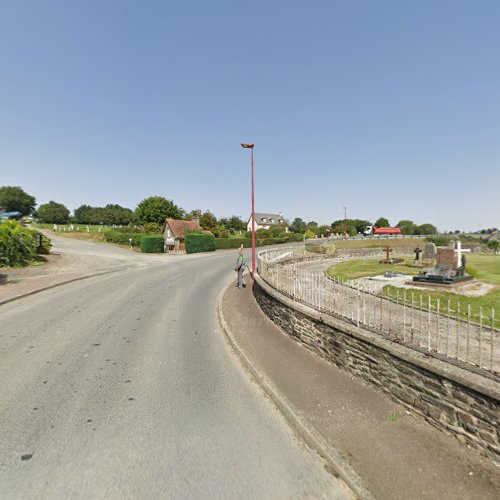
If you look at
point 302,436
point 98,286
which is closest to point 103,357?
point 302,436

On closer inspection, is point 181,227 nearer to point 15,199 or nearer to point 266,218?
point 266,218

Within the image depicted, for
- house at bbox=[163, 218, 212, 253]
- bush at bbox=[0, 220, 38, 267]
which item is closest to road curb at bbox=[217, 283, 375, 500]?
bush at bbox=[0, 220, 38, 267]

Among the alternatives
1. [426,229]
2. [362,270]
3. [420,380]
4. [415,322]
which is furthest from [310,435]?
[426,229]

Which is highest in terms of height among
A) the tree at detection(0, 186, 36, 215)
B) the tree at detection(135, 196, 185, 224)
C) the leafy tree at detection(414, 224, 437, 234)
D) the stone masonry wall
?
the tree at detection(0, 186, 36, 215)

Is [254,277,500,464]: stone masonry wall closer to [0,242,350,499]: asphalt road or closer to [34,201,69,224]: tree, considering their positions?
[0,242,350,499]: asphalt road

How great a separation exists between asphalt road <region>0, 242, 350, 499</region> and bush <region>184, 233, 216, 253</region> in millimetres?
26686

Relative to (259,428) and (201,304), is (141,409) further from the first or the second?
(201,304)

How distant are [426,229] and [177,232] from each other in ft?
271

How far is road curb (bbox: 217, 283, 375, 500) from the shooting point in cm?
333

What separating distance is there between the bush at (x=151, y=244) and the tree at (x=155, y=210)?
3456 cm

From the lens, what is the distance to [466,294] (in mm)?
11422

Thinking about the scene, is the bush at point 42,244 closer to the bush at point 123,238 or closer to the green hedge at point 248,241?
the bush at point 123,238

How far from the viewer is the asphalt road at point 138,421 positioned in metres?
3.35

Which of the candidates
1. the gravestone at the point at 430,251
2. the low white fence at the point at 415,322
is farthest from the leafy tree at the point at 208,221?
the low white fence at the point at 415,322
